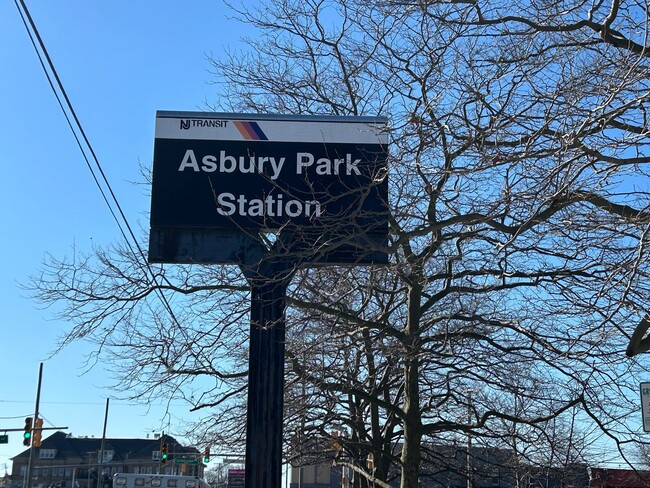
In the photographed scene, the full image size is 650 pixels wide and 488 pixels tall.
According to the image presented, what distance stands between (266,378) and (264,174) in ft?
8.35

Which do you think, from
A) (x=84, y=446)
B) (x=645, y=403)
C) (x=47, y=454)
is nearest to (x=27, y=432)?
(x=645, y=403)

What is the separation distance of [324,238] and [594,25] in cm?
412

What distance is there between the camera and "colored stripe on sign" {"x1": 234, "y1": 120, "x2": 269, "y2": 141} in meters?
10.6

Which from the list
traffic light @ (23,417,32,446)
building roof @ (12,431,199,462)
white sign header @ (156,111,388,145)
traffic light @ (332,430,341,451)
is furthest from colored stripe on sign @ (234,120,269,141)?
building roof @ (12,431,199,462)

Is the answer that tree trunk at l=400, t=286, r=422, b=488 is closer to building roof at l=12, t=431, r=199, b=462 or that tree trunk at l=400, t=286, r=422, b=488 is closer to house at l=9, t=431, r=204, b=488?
house at l=9, t=431, r=204, b=488

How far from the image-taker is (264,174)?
10.4 meters

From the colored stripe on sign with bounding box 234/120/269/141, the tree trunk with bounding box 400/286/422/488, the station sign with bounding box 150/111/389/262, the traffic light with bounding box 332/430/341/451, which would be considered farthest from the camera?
the traffic light with bounding box 332/430/341/451

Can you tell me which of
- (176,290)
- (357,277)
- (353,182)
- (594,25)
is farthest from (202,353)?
(594,25)

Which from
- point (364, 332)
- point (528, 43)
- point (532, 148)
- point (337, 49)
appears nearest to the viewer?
point (532, 148)

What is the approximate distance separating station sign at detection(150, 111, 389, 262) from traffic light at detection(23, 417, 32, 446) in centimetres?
2876

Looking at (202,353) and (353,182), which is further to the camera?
(202,353)

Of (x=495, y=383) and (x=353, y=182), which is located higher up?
(x=353, y=182)

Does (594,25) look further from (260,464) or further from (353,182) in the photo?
(260,464)

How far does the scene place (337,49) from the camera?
1521cm
